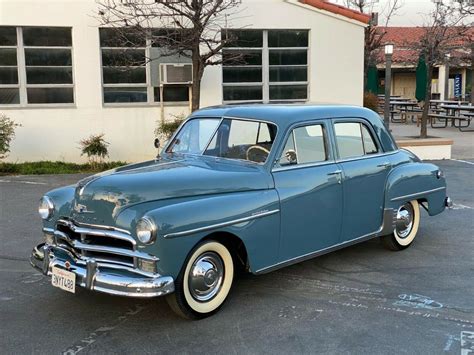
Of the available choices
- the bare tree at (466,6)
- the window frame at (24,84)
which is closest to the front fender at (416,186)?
the window frame at (24,84)

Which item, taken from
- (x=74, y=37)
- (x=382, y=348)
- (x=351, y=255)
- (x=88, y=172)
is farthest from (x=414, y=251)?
(x=74, y=37)

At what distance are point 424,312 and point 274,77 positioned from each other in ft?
32.0

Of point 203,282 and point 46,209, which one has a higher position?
point 46,209

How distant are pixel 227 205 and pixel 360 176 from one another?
1794mm

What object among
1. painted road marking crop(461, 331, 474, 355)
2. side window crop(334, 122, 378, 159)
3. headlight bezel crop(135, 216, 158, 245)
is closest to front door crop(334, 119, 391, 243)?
side window crop(334, 122, 378, 159)

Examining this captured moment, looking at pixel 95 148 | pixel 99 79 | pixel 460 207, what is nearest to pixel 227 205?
pixel 460 207

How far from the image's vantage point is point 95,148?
11.6 m

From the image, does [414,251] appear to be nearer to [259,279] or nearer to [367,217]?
[367,217]

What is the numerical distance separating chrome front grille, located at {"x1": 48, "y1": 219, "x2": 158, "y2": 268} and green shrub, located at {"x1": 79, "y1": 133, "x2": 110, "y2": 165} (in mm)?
7483

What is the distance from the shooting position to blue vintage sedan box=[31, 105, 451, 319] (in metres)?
4.02

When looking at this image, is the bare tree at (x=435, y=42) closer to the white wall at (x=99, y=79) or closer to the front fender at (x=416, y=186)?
the white wall at (x=99, y=79)

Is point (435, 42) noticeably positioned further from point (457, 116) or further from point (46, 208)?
point (46, 208)

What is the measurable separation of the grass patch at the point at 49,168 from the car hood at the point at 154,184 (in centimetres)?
723

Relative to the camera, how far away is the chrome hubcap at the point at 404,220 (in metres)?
6.17
